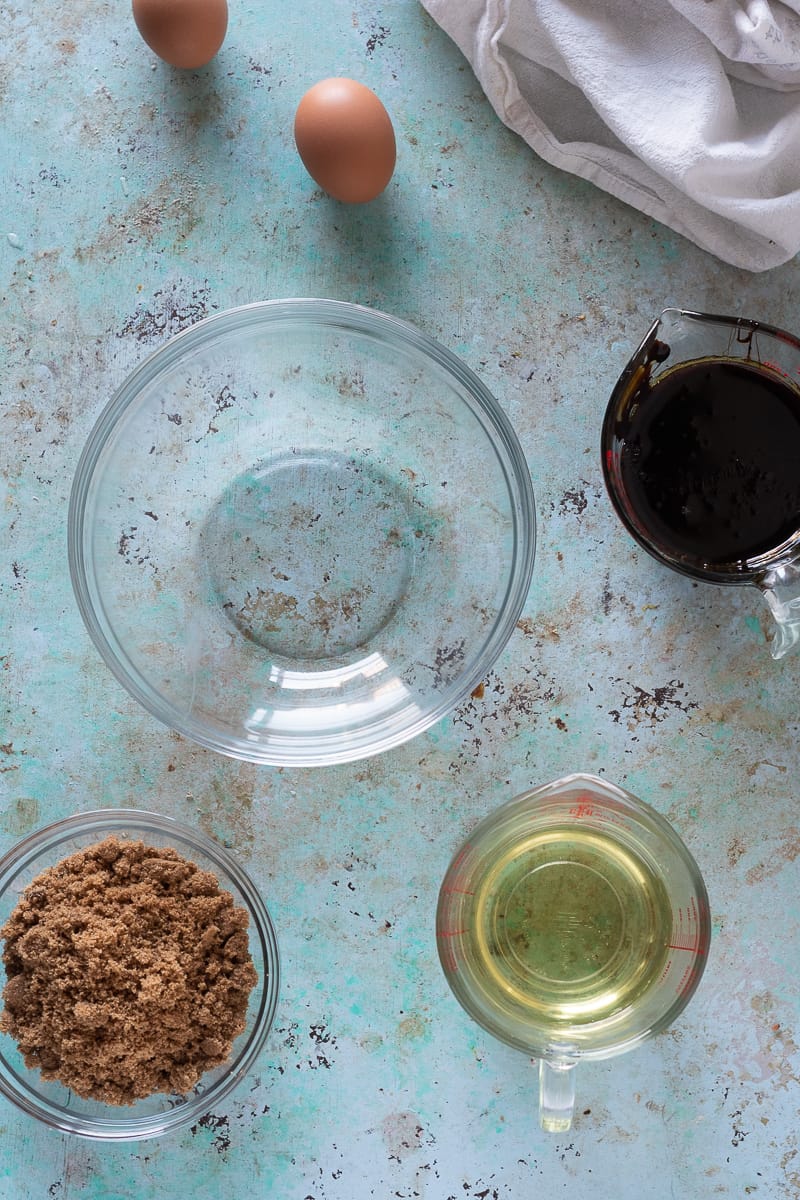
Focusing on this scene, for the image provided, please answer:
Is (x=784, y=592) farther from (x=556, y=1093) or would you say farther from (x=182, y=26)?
(x=182, y=26)

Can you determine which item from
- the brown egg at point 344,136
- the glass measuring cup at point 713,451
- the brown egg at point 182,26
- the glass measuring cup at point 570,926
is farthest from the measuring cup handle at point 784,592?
the brown egg at point 182,26

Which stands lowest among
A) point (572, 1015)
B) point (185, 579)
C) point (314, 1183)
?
point (314, 1183)

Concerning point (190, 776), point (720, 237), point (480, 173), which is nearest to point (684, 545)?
point (720, 237)

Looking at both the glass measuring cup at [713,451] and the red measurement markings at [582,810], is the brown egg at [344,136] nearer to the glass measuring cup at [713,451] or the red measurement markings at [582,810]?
the glass measuring cup at [713,451]

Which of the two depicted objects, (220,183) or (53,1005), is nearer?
(53,1005)

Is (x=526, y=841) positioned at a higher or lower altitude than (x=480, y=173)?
lower

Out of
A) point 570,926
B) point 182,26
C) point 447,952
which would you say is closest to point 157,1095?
point 447,952

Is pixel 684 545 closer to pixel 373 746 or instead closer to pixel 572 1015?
pixel 373 746
